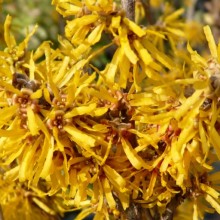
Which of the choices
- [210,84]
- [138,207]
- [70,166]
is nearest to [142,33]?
[210,84]

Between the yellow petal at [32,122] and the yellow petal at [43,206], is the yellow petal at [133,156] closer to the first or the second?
the yellow petal at [32,122]

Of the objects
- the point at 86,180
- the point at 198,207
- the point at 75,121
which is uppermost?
the point at 75,121

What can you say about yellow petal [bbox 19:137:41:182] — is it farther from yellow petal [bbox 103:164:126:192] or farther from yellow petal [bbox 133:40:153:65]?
yellow petal [bbox 133:40:153:65]

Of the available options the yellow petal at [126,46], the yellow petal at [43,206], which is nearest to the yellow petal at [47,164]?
the yellow petal at [126,46]

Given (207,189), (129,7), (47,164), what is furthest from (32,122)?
(207,189)

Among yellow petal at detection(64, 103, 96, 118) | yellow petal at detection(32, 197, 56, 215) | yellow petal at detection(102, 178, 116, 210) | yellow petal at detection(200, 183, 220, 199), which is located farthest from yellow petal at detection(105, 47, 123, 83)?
yellow petal at detection(32, 197, 56, 215)

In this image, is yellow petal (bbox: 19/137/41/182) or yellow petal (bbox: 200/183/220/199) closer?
yellow petal (bbox: 19/137/41/182)

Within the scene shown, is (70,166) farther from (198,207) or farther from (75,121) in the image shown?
(198,207)

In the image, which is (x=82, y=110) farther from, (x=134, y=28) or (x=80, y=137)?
(x=134, y=28)
